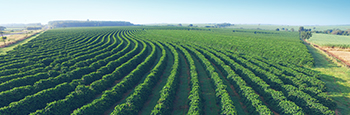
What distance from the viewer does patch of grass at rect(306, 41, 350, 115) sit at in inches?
656

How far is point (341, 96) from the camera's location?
18.2 metres

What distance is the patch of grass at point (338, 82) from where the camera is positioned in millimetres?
16675

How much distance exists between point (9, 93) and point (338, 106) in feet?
123

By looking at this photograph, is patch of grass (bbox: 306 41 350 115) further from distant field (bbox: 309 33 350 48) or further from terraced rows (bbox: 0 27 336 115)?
distant field (bbox: 309 33 350 48)

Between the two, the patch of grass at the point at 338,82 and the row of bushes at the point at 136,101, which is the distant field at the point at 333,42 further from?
the row of bushes at the point at 136,101

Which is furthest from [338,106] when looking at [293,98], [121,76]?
[121,76]

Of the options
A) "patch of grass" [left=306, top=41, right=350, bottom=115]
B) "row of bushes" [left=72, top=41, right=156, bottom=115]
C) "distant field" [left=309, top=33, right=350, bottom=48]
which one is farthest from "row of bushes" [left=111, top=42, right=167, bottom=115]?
"distant field" [left=309, top=33, right=350, bottom=48]

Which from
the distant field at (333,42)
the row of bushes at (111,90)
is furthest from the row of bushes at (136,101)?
the distant field at (333,42)

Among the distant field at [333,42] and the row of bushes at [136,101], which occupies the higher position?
the distant field at [333,42]

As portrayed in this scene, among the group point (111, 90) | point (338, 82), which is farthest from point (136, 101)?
point (338, 82)

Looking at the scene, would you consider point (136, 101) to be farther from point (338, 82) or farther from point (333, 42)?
point (333, 42)

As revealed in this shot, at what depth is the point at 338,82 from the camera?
2223 centimetres

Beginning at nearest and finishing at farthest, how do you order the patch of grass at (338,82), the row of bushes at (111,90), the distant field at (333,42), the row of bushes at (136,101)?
the row of bushes at (136,101)
the row of bushes at (111,90)
the patch of grass at (338,82)
the distant field at (333,42)

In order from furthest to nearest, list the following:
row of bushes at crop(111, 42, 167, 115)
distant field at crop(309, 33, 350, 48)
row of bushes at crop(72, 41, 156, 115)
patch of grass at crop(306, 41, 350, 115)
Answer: distant field at crop(309, 33, 350, 48) < patch of grass at crop(306, 41, 350, 115) < row of bushes at crop(72, 41, 156, 115) < row of bushes at crop(111, 42, 167, 115)
